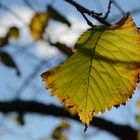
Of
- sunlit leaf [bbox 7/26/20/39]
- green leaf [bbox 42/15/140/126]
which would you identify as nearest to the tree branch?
sunlit leaf [bbox 7/26/20/39]

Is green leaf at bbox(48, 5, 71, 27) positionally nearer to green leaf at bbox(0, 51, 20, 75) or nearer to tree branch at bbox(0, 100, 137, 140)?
green leaf at bbox(0, 51, 20, 75)

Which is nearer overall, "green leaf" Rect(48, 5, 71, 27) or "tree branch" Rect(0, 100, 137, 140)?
"green leaf" Rect(48, 5, 71, 27)

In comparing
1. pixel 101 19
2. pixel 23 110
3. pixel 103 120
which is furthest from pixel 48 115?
pixel 101 19

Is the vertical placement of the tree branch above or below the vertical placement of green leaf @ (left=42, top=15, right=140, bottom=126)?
below

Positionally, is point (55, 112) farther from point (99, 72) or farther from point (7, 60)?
point (99, 72)

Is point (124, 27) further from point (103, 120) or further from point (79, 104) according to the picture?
point (103, 120)

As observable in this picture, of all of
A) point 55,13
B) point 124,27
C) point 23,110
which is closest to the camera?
point 124,27

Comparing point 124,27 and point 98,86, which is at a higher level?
point 124,27
